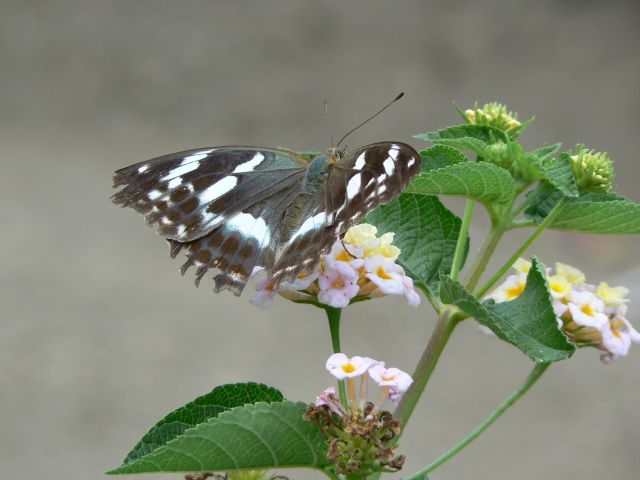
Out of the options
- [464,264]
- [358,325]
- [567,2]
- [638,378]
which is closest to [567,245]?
[638,378]

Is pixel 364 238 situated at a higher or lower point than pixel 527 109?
lower

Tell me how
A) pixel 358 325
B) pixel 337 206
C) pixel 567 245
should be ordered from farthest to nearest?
pixel 567 245, pixel 358 325, pixel 337 206

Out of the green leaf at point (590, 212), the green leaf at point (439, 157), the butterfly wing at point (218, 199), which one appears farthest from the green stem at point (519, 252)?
the butterfly wing at point (218, 199)

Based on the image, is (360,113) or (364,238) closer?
(364,238)

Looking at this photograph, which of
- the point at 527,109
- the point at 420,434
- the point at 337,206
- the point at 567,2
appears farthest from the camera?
the point at 567,2

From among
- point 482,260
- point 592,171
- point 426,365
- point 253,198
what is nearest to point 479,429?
point 426,365

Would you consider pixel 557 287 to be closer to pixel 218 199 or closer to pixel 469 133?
pixel 469 133

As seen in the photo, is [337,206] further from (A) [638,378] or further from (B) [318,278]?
(A) [638,378]

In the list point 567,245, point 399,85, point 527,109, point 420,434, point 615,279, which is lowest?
point 420,434

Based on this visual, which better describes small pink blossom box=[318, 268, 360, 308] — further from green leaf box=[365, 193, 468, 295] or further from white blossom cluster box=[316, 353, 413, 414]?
green leaf box=[365, 193, 468, 295]
